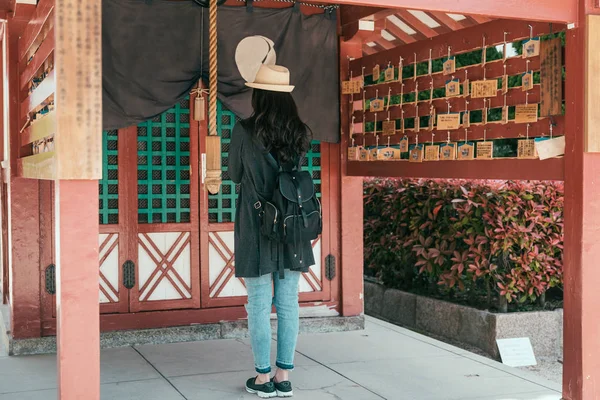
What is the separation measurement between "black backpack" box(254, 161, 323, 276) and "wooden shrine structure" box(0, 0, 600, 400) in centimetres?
119

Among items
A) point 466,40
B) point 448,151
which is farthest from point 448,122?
point 466,40

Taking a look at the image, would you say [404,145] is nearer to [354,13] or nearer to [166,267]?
[354,13]

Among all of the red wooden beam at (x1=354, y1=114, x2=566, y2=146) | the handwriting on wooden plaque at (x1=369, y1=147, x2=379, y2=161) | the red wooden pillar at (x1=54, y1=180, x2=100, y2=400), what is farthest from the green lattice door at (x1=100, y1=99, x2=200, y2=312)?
the red wooden pillar at (x1=54, y1=180, x2=100, y2=400)

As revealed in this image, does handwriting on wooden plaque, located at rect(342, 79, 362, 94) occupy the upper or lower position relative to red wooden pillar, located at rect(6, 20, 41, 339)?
upper

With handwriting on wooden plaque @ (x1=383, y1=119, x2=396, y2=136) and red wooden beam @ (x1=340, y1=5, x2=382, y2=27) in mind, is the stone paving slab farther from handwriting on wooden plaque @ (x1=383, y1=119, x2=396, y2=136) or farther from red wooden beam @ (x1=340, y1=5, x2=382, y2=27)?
red wooden beam @ (x1=340, y1=5, x2=382, y2=27)

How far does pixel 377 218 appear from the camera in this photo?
9820 millimetres

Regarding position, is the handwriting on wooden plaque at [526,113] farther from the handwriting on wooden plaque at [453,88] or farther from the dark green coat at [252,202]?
the dark green coat at [252,202]

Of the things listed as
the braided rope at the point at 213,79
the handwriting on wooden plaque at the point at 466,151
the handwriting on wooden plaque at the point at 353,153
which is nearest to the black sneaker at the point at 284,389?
the braided rope at the point at 213,79

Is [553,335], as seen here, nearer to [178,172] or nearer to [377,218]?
[377,218]

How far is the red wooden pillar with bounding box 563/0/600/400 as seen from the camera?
15.2 feet

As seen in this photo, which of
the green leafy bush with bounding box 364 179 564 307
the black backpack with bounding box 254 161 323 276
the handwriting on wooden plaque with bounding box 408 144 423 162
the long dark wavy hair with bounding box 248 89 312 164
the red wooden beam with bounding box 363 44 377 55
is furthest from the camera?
the red wooden beam with bounding box 363 44 377 55

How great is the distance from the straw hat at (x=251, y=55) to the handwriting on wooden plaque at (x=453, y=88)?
5.22 ft

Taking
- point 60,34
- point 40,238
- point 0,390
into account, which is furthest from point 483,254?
point 60,34

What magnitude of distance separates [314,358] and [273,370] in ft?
1.65
